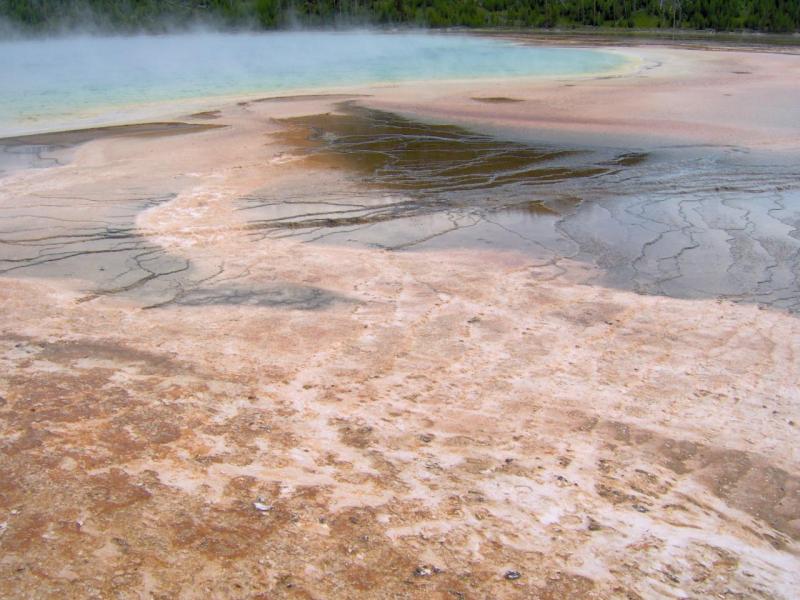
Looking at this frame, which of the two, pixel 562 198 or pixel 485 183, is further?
pixel 485 183

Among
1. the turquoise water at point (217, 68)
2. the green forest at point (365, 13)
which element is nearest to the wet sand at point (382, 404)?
the turquoise water at point (217, 68)

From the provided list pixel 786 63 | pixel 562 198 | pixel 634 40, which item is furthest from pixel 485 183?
pixel 634 40

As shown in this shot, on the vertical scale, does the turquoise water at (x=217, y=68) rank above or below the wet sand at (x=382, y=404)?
above

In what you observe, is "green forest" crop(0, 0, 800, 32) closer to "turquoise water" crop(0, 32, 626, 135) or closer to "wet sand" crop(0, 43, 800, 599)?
"turquoise water" crop(0, 32, 626, 135)

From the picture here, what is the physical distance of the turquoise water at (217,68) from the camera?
67.8 feet

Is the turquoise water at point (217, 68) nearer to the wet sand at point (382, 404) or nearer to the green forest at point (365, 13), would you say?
the green forest at point (365, 13)

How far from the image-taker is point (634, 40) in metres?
45.2

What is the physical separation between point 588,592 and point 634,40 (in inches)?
1873

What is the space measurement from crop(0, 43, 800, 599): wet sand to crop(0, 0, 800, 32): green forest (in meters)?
51.6

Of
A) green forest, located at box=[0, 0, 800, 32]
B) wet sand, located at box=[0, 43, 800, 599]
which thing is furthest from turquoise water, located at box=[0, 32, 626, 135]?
wet sand, located at box=[0, 43, 800, 599]

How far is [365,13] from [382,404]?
2713 inches

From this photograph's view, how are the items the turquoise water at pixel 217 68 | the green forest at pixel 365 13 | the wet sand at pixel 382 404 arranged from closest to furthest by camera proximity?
the wet sand at pixel 382 404
the turquoise water at pixel 217 68
the green forest at pixel 365 13

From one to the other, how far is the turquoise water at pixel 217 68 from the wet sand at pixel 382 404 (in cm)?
1134

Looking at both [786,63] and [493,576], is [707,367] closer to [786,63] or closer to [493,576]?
[493,576]
